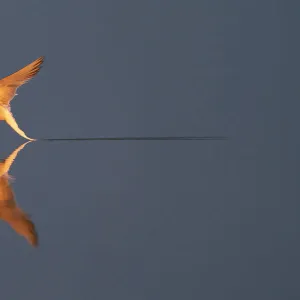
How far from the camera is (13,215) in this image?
A: 1.18m

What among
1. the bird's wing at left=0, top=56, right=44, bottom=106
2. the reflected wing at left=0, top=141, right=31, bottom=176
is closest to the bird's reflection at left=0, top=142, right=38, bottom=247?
Result: the reflected wing at left=0, top=141, right=31, bottom=176

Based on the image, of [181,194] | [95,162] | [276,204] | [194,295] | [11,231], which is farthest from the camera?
[95,162]

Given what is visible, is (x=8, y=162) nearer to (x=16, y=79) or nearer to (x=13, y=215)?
(x=16, y=79)

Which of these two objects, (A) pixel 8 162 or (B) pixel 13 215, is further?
(A) pixel 8 162

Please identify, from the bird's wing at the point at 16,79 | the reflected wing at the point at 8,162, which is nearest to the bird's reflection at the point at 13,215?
the reflected wing at the point at 8,162

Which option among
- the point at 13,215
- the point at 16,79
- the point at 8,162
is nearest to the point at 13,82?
the point at 16,79

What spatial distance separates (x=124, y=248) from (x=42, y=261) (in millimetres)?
123

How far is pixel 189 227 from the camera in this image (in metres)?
1.10

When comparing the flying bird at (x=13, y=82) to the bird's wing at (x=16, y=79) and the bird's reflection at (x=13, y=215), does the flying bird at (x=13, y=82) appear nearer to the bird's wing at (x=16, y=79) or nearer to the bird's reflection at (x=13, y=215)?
the bird's wing at (x=16, y=79)

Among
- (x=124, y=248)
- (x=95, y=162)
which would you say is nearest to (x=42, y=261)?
(x=124, y=248)

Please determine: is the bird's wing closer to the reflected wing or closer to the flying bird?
the flying bird

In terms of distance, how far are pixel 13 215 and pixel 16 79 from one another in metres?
0.66

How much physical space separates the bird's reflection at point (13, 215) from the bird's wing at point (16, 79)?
12.7 inches

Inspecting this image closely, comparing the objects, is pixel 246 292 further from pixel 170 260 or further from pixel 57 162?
pixel 57 162
